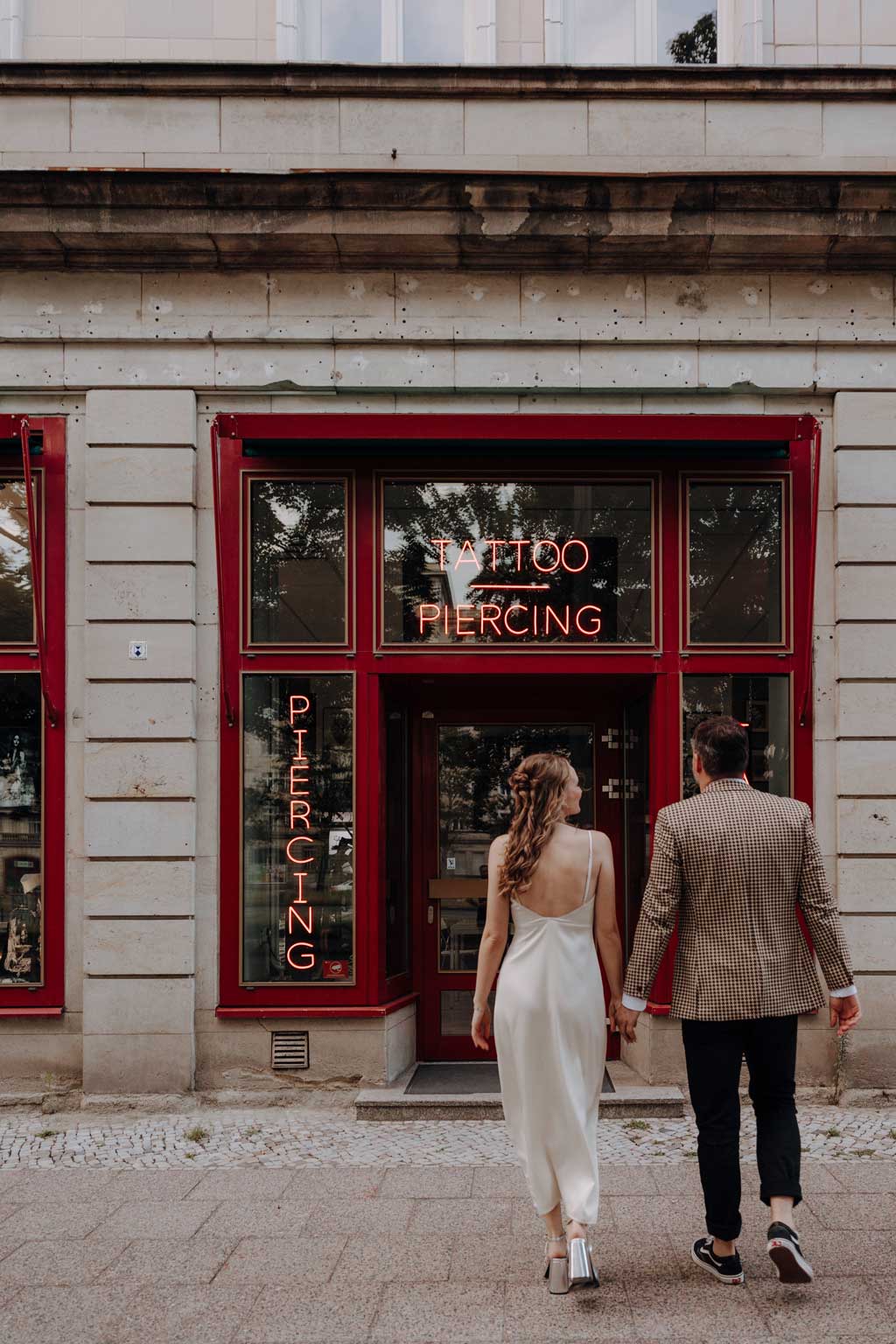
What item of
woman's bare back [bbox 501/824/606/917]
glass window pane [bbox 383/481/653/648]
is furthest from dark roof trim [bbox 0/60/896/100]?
→ woman's bare back [bbox 501/824/606/917]

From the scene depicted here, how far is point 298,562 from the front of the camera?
300 inches

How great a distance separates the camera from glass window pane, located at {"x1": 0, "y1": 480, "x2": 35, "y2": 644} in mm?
7570

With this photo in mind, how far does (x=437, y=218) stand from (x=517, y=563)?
7.33 feet

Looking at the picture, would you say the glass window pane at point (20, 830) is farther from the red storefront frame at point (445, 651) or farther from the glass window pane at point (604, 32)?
the glass window pane at point (604, 32)

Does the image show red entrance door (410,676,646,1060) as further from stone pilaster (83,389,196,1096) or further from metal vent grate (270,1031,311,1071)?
stone pilaster (83,389,196,1096)

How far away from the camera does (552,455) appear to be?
7539 mm

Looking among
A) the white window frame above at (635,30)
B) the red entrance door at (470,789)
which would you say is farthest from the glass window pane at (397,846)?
the white window frame above at (635,30)

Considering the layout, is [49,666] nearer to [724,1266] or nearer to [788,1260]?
[724,1266]

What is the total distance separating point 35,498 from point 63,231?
169 cm

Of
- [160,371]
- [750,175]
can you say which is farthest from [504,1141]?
[750,175]

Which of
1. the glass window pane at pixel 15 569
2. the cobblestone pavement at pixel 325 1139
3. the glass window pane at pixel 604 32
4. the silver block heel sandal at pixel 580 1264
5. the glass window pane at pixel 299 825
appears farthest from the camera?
the glass window pane at pixel 604 32

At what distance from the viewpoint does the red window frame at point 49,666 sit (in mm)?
7359

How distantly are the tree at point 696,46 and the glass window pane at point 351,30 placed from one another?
202 centimetres

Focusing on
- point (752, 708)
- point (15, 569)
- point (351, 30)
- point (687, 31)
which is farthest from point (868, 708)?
point (351, 30)
